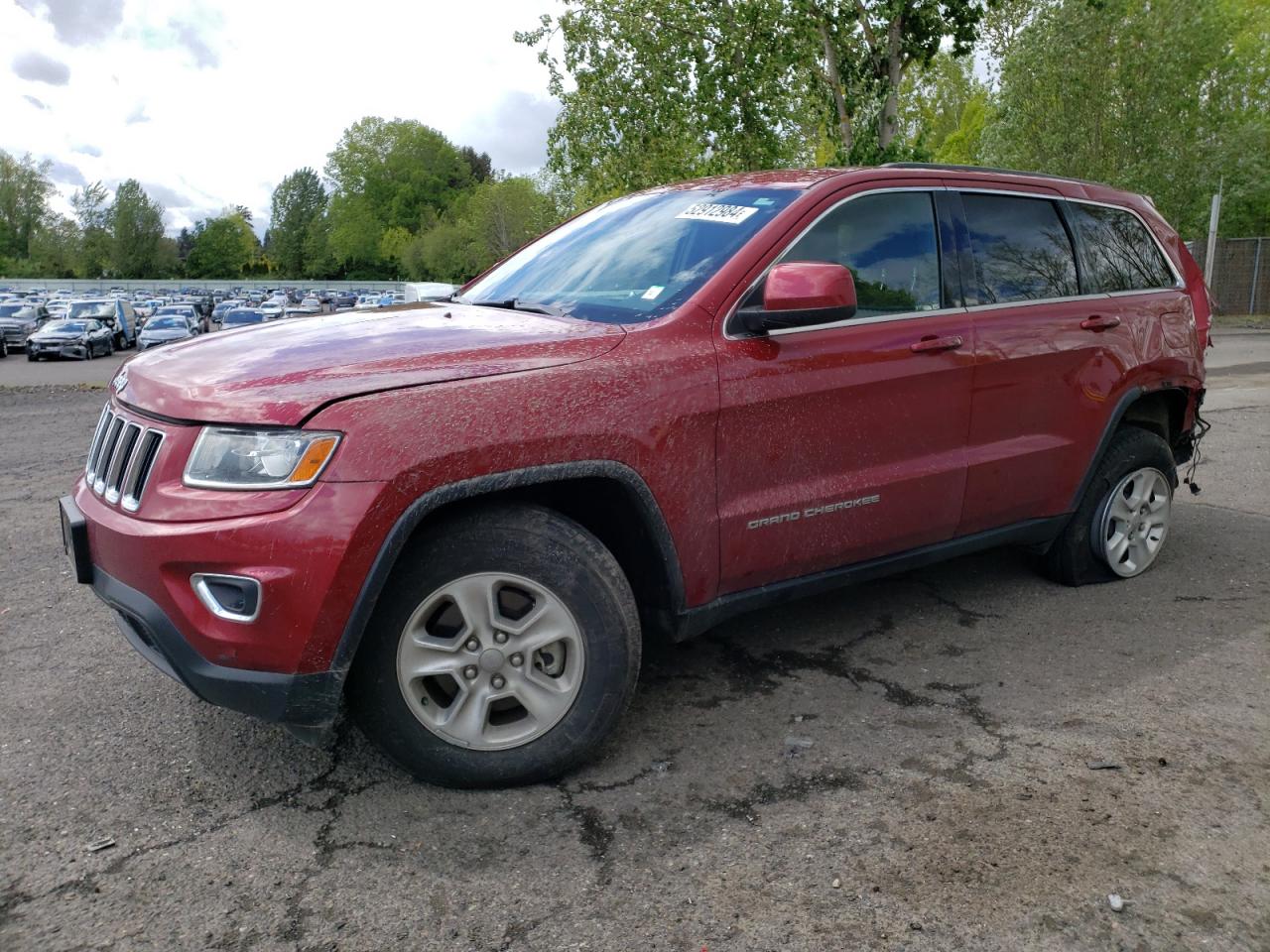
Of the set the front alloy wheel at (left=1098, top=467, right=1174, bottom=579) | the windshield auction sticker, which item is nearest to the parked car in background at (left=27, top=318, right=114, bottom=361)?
the windshield auction sticker

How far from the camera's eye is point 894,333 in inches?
149

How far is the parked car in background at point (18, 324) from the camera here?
3066cm

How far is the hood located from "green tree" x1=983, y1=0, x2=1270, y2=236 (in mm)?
29132

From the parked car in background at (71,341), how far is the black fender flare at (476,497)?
28828mm

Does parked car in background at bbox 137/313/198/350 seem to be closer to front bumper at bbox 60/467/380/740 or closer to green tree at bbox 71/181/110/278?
front bumper at bbox 60/467/380/740

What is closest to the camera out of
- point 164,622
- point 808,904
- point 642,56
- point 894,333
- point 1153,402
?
point 808,904

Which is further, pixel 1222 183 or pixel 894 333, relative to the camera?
pixel 1222 183

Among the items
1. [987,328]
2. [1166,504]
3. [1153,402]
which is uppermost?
[987,328]

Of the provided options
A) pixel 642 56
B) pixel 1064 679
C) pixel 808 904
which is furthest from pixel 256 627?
pixel 642 56

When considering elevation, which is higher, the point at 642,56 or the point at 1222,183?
the point at 642,56

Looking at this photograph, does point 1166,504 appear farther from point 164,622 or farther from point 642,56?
point 642,56

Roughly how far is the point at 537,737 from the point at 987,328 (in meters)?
2.34

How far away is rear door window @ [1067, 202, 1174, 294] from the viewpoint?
15.4 feet

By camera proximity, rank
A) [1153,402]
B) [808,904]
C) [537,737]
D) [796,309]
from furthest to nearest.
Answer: [1153,402] < [796,309] < [537,737] < [808,904]
